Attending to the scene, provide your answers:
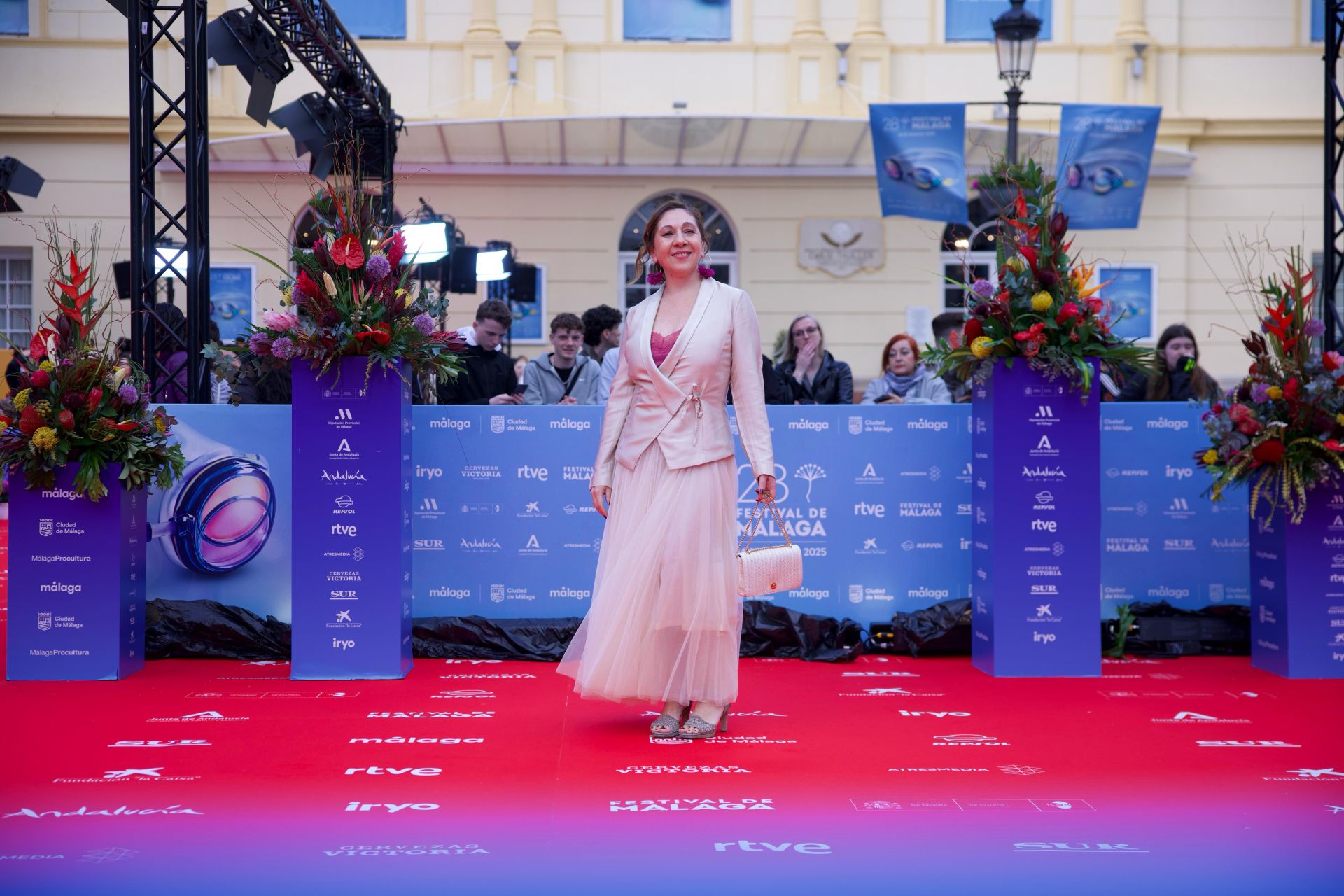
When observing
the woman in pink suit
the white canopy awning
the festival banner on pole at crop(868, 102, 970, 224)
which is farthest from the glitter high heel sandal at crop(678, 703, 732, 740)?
the white canopy awning

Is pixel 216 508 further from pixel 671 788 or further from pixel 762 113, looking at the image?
pixel 762 113

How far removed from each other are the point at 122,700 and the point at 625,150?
11721mm

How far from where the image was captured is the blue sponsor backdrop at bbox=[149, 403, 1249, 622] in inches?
271

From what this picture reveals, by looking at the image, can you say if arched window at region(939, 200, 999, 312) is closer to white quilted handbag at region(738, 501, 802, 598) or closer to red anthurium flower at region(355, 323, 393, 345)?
red anthurium flower at region(355, 323, 393, 345)

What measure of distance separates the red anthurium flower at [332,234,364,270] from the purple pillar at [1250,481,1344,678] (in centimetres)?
444

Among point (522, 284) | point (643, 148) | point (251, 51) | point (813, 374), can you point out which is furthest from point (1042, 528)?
point (643, 148)

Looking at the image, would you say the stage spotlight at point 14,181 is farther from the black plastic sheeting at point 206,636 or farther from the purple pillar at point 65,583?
the purple pillar at point 65,583

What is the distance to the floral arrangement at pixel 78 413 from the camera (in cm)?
593

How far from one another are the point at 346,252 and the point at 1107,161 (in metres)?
9.74

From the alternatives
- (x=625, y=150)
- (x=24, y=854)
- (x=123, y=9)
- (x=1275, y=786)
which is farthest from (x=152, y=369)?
(x=625, y=150)

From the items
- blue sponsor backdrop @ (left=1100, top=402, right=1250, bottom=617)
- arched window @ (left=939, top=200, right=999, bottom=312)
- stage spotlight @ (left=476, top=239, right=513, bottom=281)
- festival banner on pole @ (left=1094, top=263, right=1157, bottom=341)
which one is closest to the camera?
blue sponsor backdrop @ (left=1100, top=402, right=1250, bottom=617)

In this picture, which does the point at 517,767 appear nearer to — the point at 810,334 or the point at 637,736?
the point at 637,736

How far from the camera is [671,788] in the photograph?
13.4 feet

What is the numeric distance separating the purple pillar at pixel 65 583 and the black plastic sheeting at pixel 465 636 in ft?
1.82
